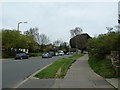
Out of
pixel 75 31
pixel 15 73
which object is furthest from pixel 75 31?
pixel 15 73

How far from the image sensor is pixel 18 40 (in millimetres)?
57344

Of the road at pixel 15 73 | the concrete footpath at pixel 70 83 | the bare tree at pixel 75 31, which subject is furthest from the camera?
the bare tree at pixel 75 31

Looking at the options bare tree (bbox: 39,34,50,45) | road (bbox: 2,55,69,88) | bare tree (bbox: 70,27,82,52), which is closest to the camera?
road (bbox: 2,55,69,88)

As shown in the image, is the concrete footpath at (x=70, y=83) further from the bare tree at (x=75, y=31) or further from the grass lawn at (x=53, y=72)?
the bare tree at (x=75, y=31)

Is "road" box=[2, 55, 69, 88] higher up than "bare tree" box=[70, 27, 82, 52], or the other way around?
"bare tree" box=[70, 27, 82, 52]

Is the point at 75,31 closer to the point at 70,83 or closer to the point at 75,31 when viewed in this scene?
the point at 75,31

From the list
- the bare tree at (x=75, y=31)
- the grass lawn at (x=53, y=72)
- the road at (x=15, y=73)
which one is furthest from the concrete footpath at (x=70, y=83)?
the bare tree at (x=75, y=31)

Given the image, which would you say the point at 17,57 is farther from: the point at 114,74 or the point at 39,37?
the point at 39,37

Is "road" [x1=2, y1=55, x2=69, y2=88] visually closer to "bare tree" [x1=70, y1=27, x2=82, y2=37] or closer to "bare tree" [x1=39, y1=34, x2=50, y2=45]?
"bare tree" [x1=70, y1=27, x2=82, y2=37]

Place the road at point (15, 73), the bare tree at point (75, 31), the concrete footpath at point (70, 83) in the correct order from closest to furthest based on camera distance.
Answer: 1. the concrete footpath at point (70, 83)
2. the road at point (15, 73)
3. the bare tree at point (75, 31)

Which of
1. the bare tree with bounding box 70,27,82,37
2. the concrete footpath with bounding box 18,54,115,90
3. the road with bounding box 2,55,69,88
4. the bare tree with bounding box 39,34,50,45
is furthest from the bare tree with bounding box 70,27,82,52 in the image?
the concrete footpath with bounding box 18,54,115,90

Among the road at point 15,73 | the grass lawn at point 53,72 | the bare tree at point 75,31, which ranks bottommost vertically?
the road at point 15,73

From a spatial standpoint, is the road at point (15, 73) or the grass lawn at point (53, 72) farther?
the grass lawn at point (53, 72)

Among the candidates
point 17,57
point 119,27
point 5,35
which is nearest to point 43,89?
point 119,27
